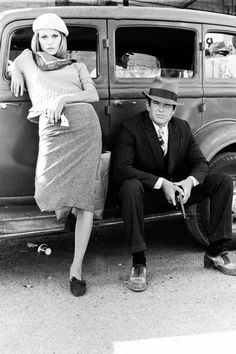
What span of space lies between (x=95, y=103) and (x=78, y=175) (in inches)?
29.9

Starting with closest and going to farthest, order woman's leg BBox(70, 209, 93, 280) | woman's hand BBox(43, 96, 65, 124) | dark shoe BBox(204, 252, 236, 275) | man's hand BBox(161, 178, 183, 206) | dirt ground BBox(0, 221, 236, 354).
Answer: dirt ground BBox(0, 221, 236, 354)
woman's hand BBox(43, 96, 65, 124)
woman's leg BBox(70, 209, 93, 280)
man's hand BBox(161, 178, 183, 206)
dark shoe BBox(204, 252, 236, 275)

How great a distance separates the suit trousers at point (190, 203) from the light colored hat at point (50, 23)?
3.86ft

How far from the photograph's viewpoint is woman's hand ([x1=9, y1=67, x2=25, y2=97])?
3.58m

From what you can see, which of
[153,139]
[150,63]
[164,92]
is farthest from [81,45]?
[153,139]

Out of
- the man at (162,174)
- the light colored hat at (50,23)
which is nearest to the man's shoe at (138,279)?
the man at (162,174)

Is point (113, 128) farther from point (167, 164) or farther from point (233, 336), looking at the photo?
point (233, 336)

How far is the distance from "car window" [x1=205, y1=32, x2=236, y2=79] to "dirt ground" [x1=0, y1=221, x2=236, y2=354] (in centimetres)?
156

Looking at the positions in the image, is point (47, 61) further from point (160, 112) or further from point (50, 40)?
point (160, 112)

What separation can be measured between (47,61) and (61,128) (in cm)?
51

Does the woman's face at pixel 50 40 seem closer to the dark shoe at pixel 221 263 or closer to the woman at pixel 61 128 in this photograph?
the woman at pixel 61 128

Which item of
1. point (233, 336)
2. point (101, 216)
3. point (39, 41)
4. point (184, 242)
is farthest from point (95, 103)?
point (233, 336)

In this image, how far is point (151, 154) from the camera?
383 centimetres

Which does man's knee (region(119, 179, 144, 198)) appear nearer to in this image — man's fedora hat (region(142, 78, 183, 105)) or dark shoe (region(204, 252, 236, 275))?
man's fedora hat (region(142, 78, 183, 105))

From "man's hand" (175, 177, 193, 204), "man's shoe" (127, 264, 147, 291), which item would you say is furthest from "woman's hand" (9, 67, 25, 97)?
"man's shoe" (127, 264, 147, 291)
